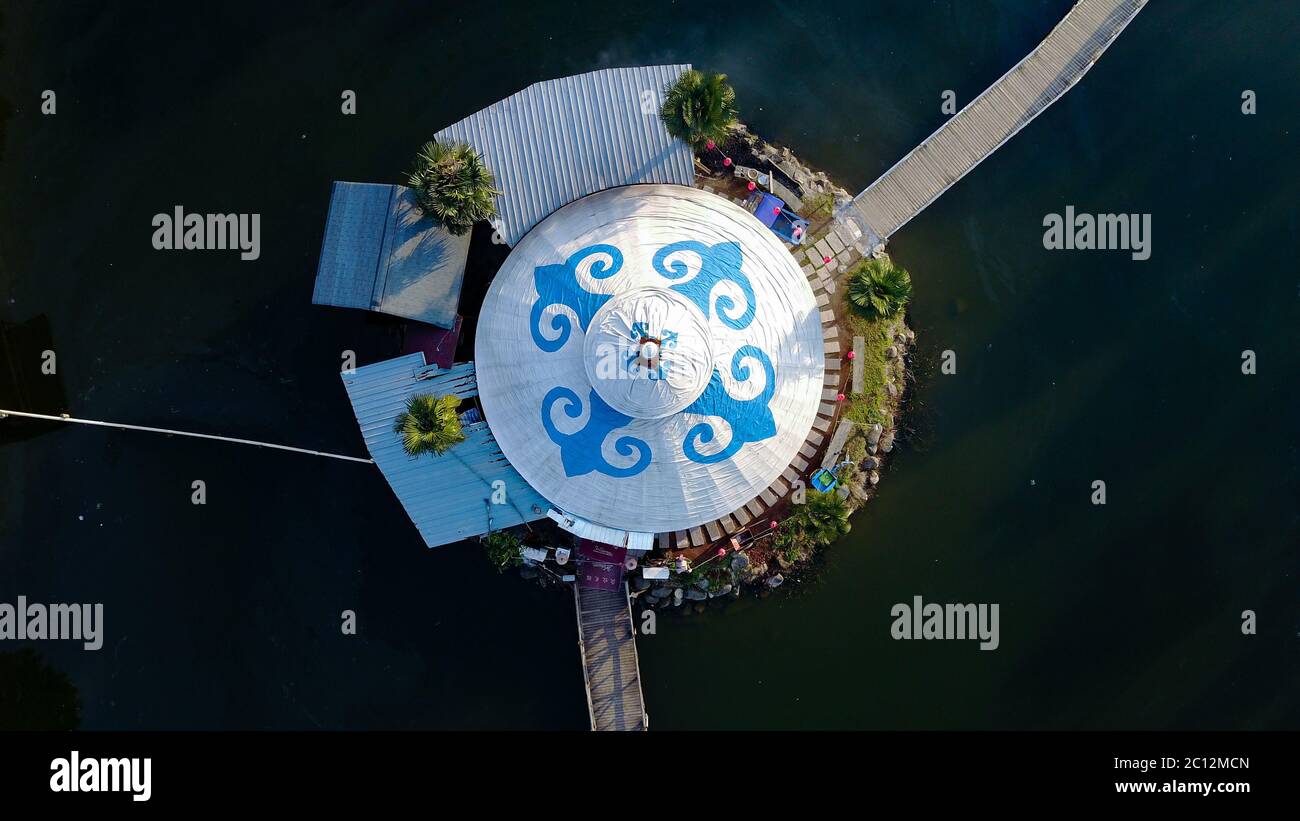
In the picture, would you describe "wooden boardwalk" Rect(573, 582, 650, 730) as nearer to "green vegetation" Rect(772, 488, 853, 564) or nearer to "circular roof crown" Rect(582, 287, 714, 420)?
"green vegetation" Rect(772, 488, 853, 564)

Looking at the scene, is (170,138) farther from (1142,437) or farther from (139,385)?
(1142,437)

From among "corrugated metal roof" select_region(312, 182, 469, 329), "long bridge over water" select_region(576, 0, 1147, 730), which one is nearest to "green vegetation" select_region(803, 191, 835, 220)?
"long bridge over water" select_region(576, 0, 1147, 730)

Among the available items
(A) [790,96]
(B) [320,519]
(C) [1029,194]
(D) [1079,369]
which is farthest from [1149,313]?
(B) [320,519]

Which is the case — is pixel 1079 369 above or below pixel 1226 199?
below

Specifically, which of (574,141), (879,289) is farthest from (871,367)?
(574,141)
